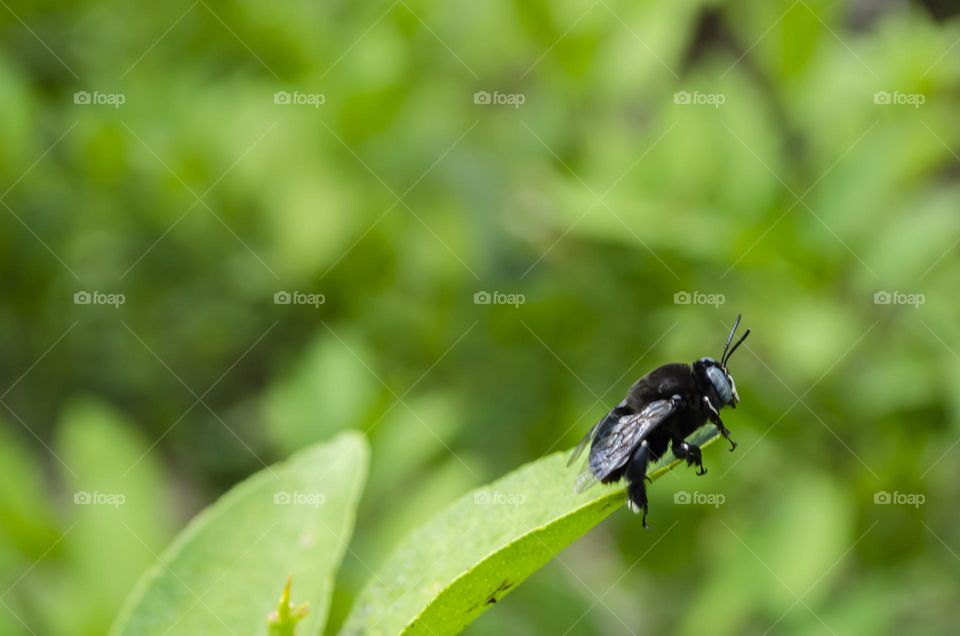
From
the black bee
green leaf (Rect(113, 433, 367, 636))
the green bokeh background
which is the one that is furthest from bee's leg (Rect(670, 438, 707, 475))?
the green bokeh background

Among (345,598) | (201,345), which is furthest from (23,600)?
(201,345)

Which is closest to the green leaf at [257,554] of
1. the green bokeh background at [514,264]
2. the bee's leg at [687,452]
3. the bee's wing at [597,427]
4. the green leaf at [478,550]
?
the green leaf at [478,550]

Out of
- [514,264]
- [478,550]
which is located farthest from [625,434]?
[514,264]

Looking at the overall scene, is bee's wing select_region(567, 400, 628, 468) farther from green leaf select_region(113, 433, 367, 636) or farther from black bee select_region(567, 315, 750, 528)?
green leaf select_region(113, 433, 367, 636)

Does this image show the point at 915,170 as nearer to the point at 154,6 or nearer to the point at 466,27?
the point at 466,27

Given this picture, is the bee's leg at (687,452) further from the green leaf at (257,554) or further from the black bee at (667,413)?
the green leaf at (257,554)
